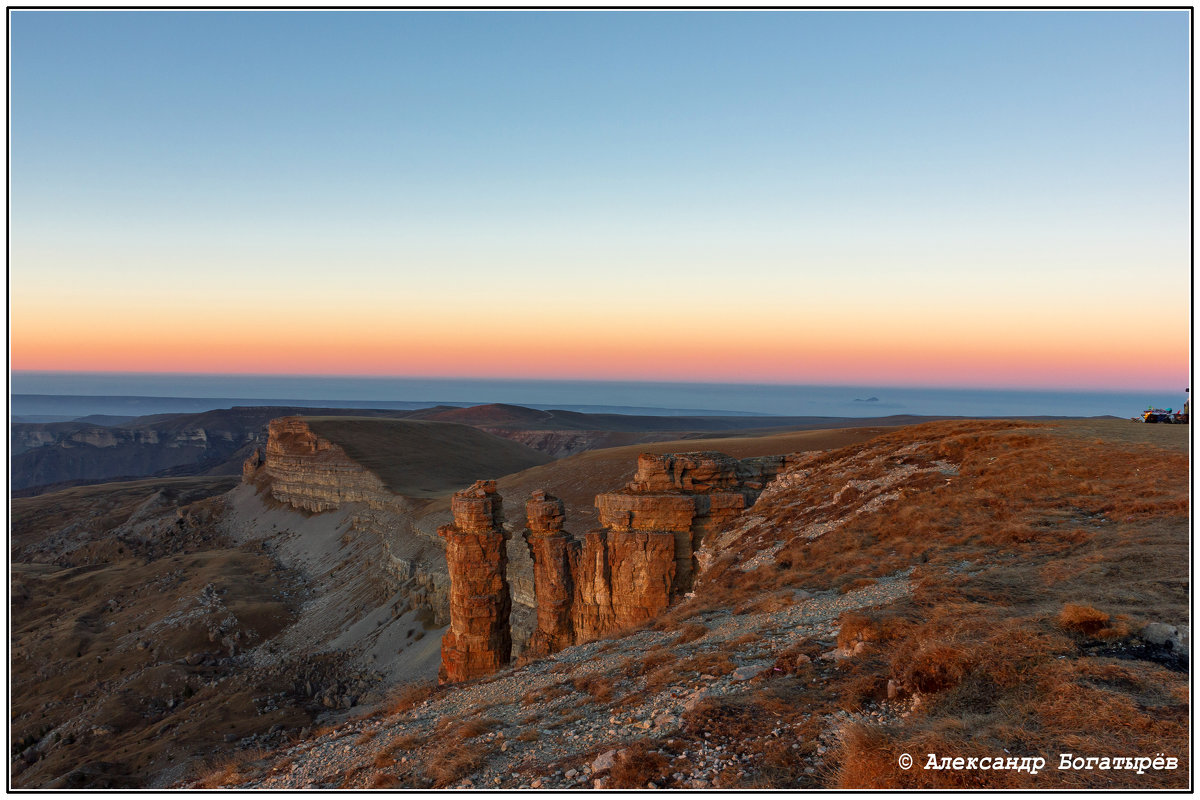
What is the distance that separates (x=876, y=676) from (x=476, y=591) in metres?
15.9

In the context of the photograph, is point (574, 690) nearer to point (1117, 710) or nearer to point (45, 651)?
point (1117, 710)

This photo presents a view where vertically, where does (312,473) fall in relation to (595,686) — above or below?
below

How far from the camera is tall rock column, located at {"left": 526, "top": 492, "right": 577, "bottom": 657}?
20750 millimetres

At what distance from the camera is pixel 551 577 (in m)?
20.9

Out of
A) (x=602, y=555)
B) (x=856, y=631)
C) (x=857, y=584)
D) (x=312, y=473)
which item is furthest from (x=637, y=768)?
(x=312, y=473)

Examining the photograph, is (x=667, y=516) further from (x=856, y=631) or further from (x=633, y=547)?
(x=856, y=631)

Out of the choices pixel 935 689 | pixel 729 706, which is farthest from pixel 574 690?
pixel 935 689

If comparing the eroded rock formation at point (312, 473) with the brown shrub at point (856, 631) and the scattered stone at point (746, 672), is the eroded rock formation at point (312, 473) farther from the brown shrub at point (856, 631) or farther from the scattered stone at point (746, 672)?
the brown shrub at point (856, 631)

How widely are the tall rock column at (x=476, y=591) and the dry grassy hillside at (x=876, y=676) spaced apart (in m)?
7.76

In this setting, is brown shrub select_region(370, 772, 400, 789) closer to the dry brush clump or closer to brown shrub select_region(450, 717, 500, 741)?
brown shrub select_region(450, 717, 500, 741)

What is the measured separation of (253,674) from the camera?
32438 mm

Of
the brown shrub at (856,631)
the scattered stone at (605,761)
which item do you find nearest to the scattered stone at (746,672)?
the brown shrub at (856,631)

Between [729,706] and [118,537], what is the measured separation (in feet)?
266

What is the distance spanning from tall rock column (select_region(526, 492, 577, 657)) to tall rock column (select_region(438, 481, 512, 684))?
54.7 inches
